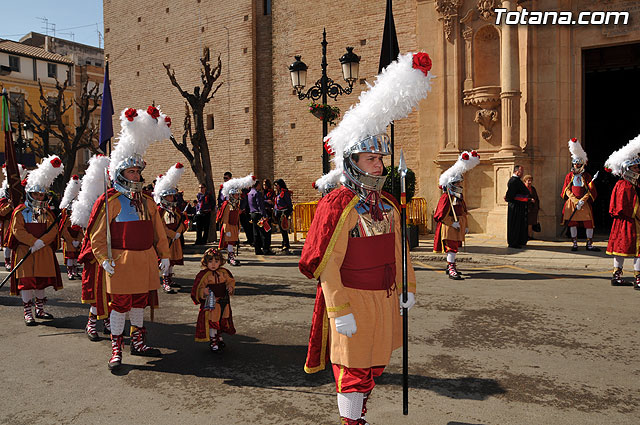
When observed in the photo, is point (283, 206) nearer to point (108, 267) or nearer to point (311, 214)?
point (311, 214)

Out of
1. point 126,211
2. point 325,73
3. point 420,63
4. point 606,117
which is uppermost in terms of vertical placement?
point 325,73

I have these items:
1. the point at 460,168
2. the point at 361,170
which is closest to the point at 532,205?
the point at 460,168

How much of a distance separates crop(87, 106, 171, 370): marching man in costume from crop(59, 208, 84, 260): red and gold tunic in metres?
5.07

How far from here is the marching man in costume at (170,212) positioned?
29.9ft

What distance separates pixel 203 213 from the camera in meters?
16.3

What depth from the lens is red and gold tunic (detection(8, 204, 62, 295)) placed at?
277 inches

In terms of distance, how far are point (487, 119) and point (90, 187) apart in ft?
40.8

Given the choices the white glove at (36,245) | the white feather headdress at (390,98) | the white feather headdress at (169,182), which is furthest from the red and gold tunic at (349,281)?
the white feather headdress at (169,182)

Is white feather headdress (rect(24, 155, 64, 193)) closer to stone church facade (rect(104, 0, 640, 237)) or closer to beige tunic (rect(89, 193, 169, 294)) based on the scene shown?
beige tunic (rect(89, 193, 169, 294))

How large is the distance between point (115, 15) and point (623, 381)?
95.0ft

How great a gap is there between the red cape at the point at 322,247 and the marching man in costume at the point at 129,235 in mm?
2625

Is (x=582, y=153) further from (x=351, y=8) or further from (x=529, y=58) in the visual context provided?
(x=351, y=8)

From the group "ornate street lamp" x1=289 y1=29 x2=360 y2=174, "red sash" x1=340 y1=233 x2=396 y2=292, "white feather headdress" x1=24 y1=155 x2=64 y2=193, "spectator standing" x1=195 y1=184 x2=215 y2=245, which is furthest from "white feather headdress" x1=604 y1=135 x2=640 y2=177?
"spectator standing" x1=195 y1=184 x2=215 y2=245

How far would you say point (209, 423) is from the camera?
393 centimetres
